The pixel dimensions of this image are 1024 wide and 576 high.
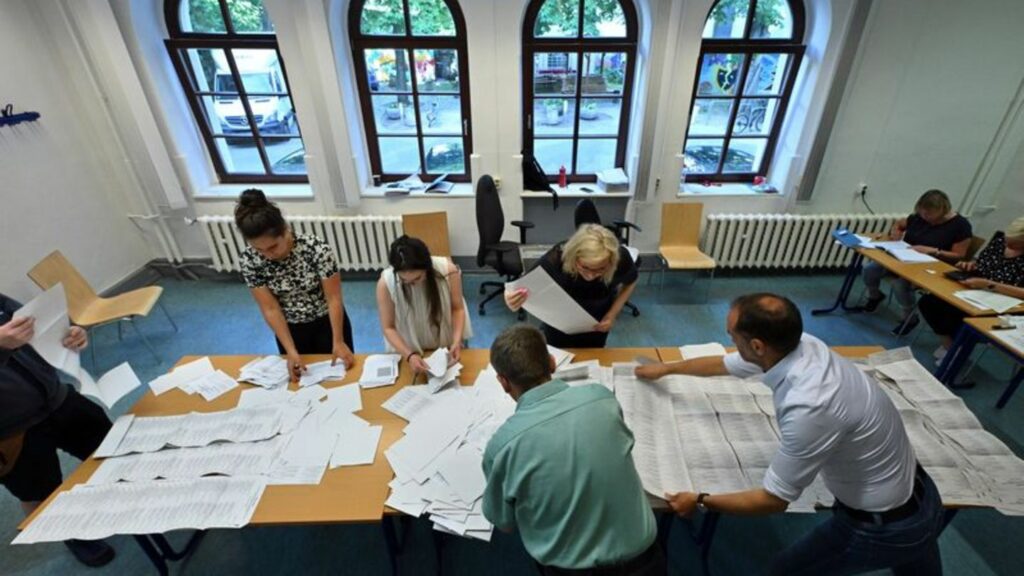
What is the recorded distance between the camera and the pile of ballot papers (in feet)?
4.59

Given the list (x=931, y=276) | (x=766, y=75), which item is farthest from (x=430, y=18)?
(x=931, y=276)

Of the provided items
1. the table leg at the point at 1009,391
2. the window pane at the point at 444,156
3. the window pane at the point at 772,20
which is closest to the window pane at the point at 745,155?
the window pane at the point at 772,20

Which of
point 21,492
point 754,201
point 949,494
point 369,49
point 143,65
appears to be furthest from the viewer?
point 754,201

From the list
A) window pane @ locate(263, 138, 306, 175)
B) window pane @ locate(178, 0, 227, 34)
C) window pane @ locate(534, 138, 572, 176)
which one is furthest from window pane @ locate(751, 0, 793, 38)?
window pane @ locate(178, 0, 227, 34)

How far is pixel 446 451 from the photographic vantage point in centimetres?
158

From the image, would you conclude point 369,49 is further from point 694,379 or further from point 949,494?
point 949,494

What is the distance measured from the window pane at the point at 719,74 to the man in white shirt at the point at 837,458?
3.70 meters

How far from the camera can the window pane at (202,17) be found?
12.6 ft

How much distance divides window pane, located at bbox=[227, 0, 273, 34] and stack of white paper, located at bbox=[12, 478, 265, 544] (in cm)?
390

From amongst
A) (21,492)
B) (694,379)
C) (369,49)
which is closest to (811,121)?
(694,379)

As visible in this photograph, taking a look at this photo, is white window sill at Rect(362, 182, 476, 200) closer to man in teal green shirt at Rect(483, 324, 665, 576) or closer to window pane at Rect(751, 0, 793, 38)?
window pane at Rect(751, 0, 793, 38)

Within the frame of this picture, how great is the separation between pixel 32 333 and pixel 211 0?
367cm

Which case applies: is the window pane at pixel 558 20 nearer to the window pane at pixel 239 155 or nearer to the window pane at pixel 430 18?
the window pane at pixel 430 18

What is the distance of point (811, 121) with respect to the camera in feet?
13.4
